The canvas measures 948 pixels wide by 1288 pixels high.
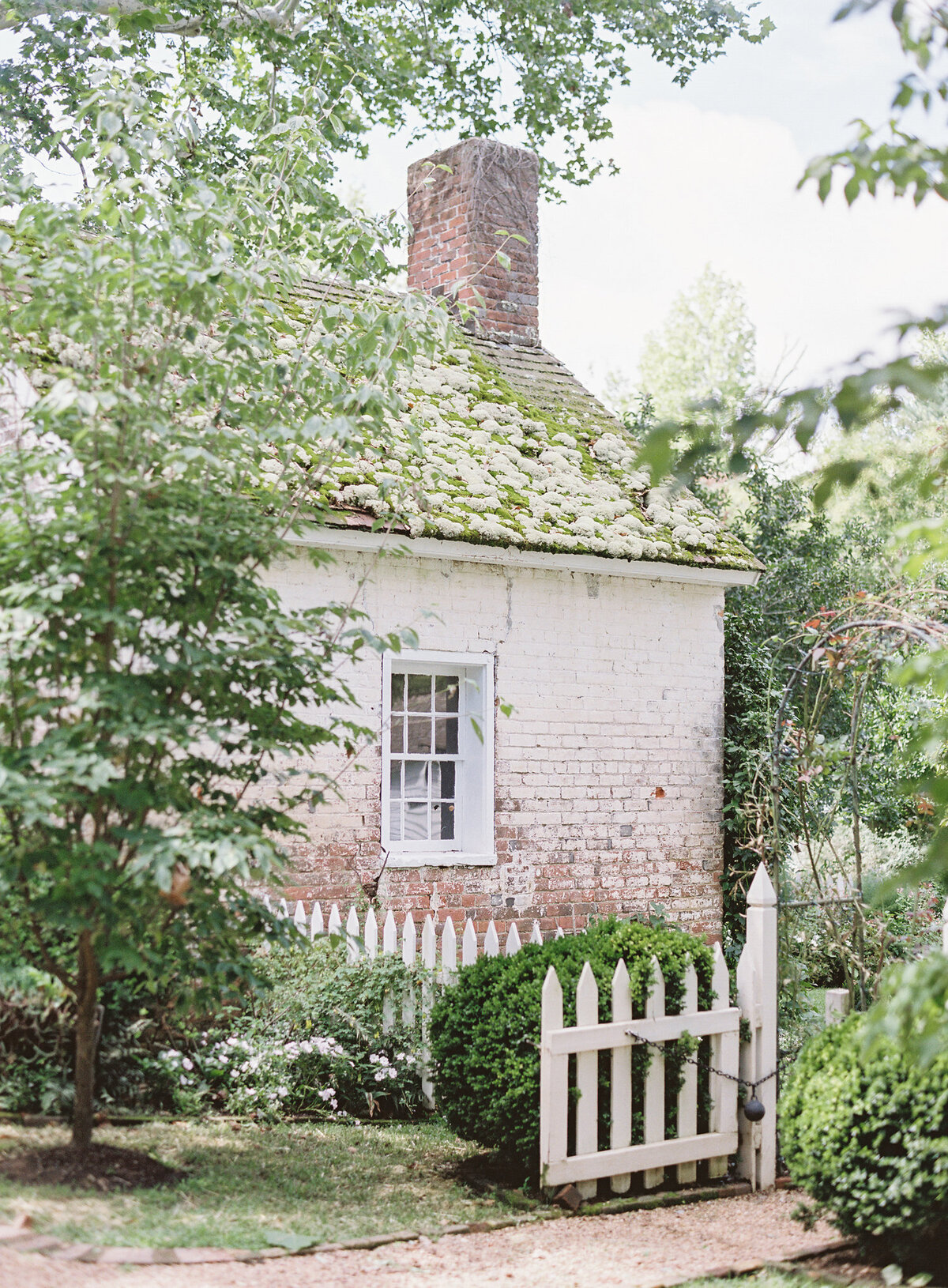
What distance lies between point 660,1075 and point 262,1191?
1928 millimetres

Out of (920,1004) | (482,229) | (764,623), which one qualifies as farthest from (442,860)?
(482,229)

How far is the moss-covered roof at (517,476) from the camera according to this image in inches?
369

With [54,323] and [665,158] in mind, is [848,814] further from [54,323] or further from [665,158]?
[665,158]

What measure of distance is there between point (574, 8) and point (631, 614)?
30.0 feet

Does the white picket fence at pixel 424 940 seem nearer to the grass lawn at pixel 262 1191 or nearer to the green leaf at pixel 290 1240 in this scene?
the grass lawn at pixel 262 1191

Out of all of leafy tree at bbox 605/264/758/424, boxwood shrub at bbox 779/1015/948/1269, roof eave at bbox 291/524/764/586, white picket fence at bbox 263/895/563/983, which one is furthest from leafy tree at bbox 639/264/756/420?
boxwood shrub at bbox 779/1015/948/1269

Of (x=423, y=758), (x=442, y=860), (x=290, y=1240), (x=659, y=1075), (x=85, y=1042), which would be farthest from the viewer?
(x=423, y=758)

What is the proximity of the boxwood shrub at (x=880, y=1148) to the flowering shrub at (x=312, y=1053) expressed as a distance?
280 centimetres

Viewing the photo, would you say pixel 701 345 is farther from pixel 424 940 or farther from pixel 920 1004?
pixel 920 1004

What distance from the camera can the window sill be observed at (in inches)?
364

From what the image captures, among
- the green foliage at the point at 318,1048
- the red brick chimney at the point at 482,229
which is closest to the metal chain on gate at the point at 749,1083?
the green foliage at the point at 318,1048

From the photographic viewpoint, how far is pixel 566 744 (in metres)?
10.1

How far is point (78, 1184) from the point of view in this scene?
5000 millimetres

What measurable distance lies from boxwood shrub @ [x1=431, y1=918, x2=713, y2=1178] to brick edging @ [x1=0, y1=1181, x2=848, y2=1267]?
37cm
